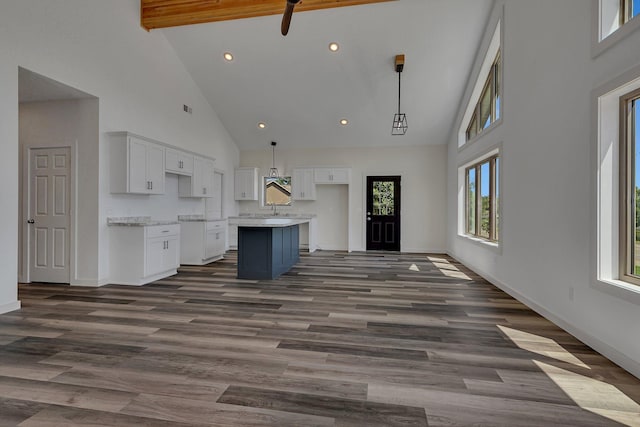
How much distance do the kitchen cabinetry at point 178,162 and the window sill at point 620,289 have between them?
5.77m

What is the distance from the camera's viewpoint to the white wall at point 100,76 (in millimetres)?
3346

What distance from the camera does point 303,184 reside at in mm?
8406

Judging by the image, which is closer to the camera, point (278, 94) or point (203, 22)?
point (203, 22)

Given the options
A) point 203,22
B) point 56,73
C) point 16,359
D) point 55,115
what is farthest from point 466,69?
point 16,359

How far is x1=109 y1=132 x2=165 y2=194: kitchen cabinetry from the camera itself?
461cm

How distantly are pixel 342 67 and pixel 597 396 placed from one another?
571 centimetres

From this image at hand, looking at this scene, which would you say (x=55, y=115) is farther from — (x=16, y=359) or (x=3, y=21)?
(x=16, y=359)

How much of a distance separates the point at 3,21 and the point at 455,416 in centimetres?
528

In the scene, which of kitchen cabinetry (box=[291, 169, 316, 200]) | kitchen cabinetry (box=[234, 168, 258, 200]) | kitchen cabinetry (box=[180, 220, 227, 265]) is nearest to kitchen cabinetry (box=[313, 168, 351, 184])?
kitchen cabinetry (box=[291, 169, 316, 200])

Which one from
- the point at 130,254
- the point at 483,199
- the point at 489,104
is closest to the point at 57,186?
the point at 130,254

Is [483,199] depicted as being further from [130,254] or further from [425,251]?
[130,254]

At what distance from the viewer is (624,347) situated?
220 centimetres

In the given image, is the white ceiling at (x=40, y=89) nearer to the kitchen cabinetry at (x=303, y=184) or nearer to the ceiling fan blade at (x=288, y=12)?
the ceiling fan blade at (x=288, y=12)

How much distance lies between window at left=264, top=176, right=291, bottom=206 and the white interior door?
4815 millimetres
